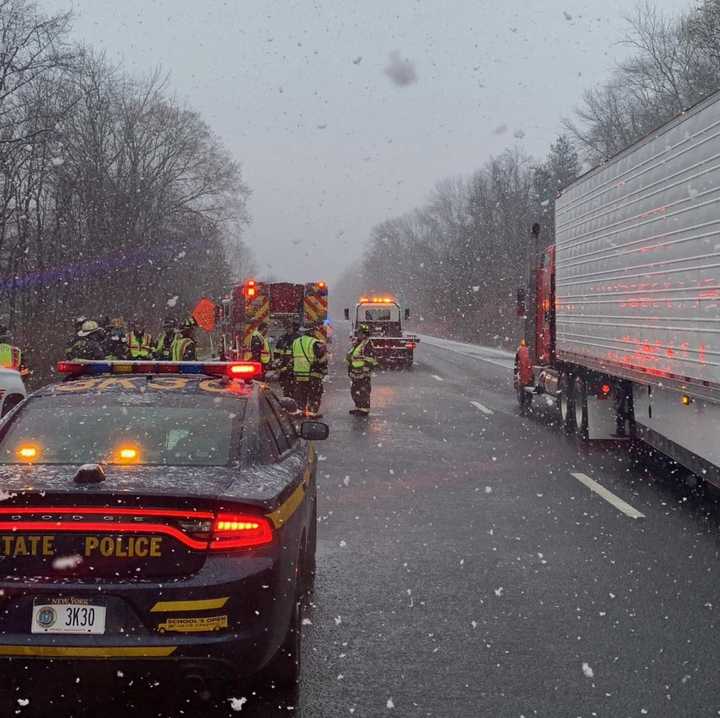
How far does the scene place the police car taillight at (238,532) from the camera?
3.99 meters

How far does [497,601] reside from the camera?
615 cm

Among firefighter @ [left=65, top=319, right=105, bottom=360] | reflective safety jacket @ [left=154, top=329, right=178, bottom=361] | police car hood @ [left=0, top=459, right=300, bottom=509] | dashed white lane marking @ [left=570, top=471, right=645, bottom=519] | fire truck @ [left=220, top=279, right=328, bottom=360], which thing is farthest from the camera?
fire truck @ [left=220, top=279, right=328, bottom=360]

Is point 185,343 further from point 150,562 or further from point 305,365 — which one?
point 150,562

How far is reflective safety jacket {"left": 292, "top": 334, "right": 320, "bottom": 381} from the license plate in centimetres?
1281

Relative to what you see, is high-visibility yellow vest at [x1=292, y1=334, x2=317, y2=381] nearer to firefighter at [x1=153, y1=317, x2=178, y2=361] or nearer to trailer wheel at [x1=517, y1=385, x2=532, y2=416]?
firefighter at [x1=153, y1=317, x2=178, y2=361]

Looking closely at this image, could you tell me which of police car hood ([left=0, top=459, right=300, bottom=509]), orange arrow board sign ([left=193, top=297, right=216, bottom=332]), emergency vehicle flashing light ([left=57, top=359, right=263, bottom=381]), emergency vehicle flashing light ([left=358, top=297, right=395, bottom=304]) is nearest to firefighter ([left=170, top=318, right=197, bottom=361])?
emergency vehicle flashing light ([left=57, top=359, right=263, bottom=381])

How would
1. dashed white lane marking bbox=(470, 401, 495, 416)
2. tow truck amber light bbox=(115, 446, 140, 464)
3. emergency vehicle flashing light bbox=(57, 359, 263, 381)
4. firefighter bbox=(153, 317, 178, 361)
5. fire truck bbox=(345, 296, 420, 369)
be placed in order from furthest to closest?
1. fire truck bbox=(345, 296, 420, 369)
2. dashed white lane marking bbox=(470, 401, 495, 416)
3. firefighter bbox=(153, 317, 178, 361)
4. emergency vehicle flashing light bbox=(57, 359, 263, 381)
5. tow truck amber light bbox=(115, 446, 140, 464)

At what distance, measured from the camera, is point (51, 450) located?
4.71 metres

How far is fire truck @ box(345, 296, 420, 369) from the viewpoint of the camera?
3516 centimetres

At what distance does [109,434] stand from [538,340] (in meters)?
14.8

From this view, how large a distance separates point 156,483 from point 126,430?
2.75ft

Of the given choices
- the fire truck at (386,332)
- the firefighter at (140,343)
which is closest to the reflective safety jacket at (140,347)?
the firefighter at (140,343)

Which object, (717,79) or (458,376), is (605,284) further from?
(717,79)

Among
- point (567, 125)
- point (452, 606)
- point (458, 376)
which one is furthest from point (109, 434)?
point (567, 125)
